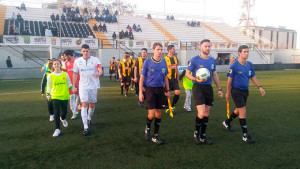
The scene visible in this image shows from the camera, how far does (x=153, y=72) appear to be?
4680 millimetres

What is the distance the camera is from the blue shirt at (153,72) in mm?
4668

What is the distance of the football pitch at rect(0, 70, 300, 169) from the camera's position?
12.8ft

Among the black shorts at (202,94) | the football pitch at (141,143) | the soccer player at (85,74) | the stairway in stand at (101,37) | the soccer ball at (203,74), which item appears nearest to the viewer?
the football pitch at (141,143)

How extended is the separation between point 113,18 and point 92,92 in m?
30.2

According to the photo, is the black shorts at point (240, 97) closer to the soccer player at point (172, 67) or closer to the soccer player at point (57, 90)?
the soccer player at point (172, 67)

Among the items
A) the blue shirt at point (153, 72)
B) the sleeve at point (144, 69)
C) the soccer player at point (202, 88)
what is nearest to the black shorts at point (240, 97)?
the soccer player at point (202, 88)

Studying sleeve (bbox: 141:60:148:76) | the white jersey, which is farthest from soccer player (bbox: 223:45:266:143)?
the white jersey

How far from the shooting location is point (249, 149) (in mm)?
4422

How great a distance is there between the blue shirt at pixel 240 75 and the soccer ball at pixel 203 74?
2.47 feet

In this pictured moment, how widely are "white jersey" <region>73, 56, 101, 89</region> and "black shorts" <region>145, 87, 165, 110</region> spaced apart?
4.95 feet

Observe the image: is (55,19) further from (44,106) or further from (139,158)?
(139,158)

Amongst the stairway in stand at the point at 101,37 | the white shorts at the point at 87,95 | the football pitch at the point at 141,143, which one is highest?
the stairway in stand at the point at 101,37

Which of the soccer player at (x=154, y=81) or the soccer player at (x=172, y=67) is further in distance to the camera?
the soccer player at (x=172, y=67)

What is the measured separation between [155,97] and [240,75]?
1.84 m
